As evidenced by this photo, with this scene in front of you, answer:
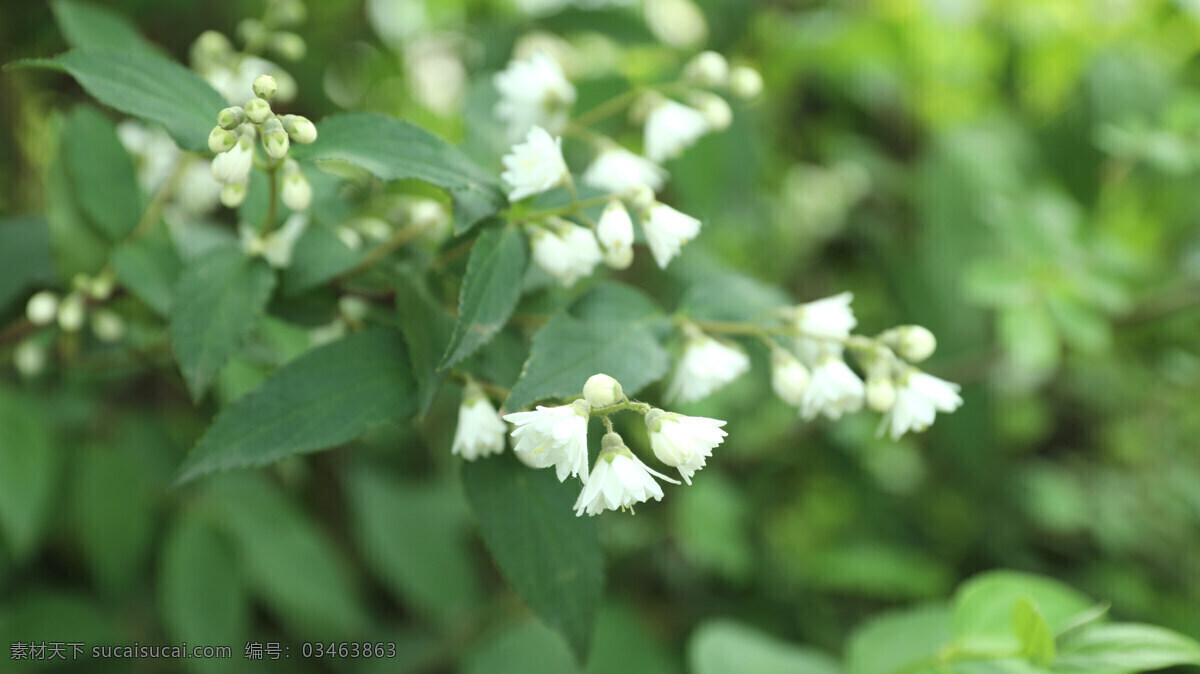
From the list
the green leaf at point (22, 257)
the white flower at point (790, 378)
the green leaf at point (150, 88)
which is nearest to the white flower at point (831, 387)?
the white flower at point (790, 378)

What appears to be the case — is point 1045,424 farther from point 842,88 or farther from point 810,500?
point 842,88

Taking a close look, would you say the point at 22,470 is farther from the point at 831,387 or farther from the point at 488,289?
the point at 831,387

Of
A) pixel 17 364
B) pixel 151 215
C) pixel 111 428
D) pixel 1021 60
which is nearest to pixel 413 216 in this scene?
pixel 151 215

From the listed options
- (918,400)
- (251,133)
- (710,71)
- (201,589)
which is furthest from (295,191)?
(201,589)

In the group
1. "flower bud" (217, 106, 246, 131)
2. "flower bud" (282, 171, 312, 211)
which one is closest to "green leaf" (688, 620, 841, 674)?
"flower bud" (282, 171, 312, 211)

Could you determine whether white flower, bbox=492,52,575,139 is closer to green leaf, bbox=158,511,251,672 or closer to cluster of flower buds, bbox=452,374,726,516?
cluster of flower buds, bbox=452,374,726,516

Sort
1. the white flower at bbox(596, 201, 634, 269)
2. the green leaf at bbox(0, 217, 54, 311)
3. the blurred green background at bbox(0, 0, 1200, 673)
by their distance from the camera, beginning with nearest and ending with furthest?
the white flower at bbox(596, 201, 634, 269), the green leaf at bbox(0, 217, 54, 311), the blurred green background at bbox(0, 0, 1200, 673)
